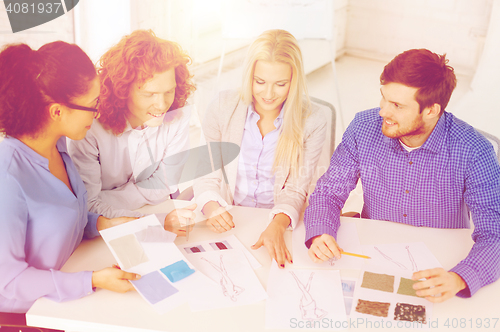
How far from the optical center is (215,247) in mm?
1215

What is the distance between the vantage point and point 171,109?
5.25 ft

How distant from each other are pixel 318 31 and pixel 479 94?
0.83 m

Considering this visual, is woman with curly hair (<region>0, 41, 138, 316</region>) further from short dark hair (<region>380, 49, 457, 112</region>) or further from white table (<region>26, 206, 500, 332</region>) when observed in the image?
short dark hair (<region>380, 49, 457, 112</region>)

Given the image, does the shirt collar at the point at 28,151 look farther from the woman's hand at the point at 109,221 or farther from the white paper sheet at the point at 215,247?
the white paper sheet at the point at 215,247

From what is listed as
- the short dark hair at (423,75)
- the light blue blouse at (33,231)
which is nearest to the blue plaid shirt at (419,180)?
the short dark hair at (423,75)

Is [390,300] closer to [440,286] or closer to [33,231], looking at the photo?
[440,286]

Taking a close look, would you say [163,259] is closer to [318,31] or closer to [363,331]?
[363,331]

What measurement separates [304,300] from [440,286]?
0.34 metres

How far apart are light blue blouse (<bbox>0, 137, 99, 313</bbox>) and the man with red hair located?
0.66m

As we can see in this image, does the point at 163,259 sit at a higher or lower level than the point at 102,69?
lower

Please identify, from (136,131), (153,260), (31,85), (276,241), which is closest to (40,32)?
(136,131)

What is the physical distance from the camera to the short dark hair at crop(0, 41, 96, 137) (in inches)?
40.5

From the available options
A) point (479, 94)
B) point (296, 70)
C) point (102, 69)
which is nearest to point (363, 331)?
point (296, 70)

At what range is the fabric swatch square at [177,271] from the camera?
107 cm
